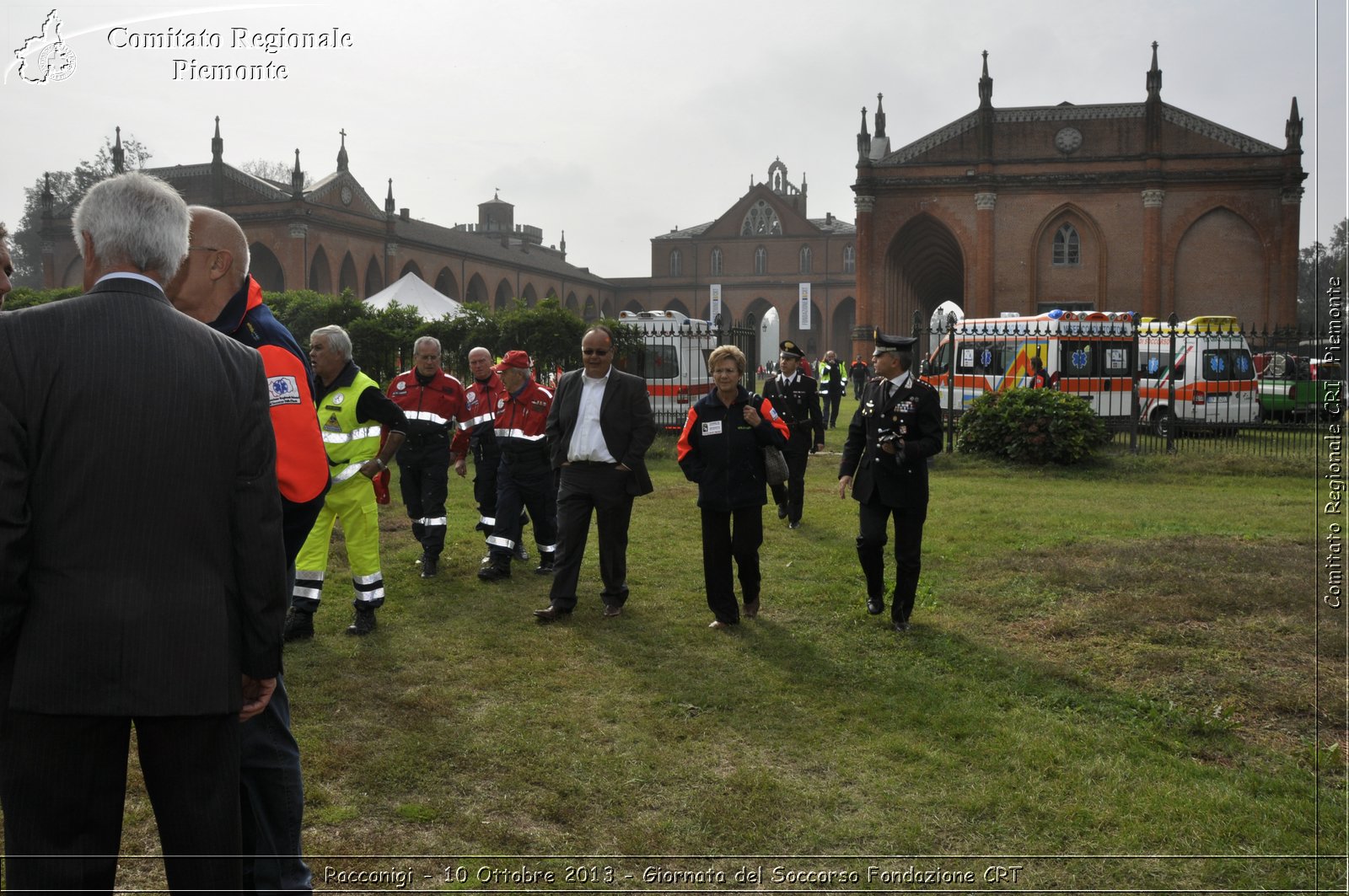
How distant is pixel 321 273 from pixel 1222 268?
40.3 meters

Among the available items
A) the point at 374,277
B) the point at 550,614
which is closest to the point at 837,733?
the point at 550,614

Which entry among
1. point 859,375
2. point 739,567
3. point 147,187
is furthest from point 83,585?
point 859,375

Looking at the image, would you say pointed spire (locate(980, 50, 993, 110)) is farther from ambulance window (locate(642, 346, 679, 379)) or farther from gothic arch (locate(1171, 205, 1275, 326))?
ambulance window (locate(642, 346, 679, 379))

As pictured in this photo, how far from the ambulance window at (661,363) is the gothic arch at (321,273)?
108 ft

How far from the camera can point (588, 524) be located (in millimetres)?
7273

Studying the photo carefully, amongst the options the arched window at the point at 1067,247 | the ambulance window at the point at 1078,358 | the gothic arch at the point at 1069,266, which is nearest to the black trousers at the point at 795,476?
the ambulance window at the point at 1078,358

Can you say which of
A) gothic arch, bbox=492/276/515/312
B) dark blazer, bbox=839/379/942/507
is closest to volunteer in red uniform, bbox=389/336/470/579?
dark blazer, bbox=839/379/942/507

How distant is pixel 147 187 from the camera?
2.38 m

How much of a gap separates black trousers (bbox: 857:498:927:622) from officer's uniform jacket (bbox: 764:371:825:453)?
3951 mm

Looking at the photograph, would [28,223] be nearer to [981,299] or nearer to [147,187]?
[981,299]

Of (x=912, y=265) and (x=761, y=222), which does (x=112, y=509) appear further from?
(x=761, y=222)

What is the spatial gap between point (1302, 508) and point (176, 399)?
46.0ft

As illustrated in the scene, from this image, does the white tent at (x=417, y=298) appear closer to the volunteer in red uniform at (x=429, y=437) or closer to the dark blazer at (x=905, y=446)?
the volunteer in red uniform at (x=429, y=437)

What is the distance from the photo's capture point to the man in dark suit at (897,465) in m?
6.99
